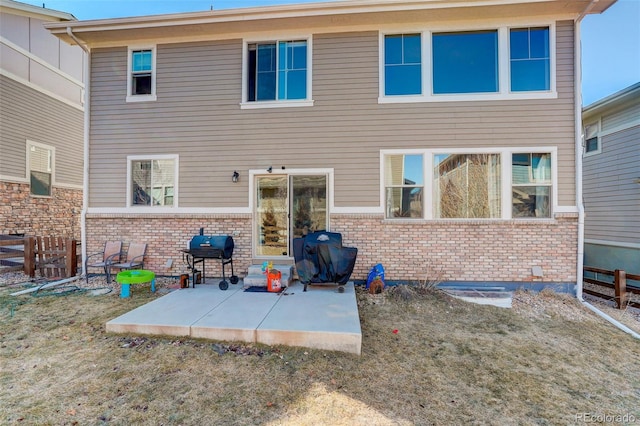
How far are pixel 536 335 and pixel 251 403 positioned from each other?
165 inches

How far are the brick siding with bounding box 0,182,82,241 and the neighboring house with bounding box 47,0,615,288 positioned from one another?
414cm

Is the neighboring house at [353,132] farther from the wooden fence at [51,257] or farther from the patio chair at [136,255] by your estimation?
the wooden fence at [51,257]

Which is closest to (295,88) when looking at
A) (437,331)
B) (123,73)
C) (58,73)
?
(123,73)

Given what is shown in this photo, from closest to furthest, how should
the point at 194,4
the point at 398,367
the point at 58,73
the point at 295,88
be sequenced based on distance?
the point at 398,367 → the point at 295,88 → the point at 194,4 → the point at 58,73

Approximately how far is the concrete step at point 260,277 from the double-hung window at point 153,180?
2.62 metres

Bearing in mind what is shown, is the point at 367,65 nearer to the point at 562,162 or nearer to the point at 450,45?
Result: the point at 450,45

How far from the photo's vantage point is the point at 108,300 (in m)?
5.38

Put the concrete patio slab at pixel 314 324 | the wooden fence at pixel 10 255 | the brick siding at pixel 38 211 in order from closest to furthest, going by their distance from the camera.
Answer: the concrete patio slab at pixel 314 324 < the wooden fence at pixel 10 255 < the brick siding at pixel 38 211

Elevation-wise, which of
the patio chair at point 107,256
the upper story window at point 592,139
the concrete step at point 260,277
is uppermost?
the upper story window at point 592,139

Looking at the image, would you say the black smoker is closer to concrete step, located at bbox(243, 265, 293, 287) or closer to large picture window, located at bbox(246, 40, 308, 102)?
concrete step, located at bbox(243, 265, 293, 287)

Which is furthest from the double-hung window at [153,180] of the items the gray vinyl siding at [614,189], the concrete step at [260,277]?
the gray vinyl siding at [614,189]

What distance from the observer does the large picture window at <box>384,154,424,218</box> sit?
631 centimetres

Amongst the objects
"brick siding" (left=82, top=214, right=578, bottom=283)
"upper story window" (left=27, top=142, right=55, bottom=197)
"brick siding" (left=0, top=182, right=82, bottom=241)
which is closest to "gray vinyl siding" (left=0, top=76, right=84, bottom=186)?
"upper story window" (left=27, top=142, right=55, bottom=197)

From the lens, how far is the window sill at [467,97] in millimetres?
6047
